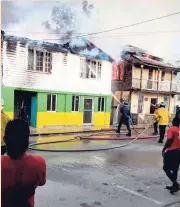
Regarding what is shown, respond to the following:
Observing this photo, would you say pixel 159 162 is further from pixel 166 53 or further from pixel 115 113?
pixel 115 113

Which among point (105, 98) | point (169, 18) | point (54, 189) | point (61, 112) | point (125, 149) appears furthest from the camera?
point (105, 98)

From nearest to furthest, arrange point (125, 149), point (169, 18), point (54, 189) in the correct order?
point (54, 189) < point (169, 18) < point (125, 149)

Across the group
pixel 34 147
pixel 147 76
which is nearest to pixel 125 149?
pixel 34 147

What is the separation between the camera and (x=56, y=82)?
32.8 ft

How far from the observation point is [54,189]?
3588 millimetres

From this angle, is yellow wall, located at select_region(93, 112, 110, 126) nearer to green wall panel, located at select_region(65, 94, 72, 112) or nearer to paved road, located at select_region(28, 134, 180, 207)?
green wall panel, located at select_region(65, 94, 72, 112)

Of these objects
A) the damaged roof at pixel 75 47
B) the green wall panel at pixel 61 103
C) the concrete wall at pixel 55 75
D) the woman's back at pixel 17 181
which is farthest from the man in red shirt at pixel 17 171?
the green wall panel at pixel 61 103

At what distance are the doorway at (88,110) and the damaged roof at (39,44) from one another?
2.30 meters

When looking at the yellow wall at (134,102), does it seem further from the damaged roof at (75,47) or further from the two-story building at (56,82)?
the damaged roof at (75,47)

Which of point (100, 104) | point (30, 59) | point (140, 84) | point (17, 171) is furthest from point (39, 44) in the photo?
point (17, 171)

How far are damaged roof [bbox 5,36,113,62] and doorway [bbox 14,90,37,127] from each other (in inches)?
59.8

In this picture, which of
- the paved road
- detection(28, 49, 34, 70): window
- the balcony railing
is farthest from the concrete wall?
the paved road

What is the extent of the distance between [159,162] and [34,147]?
2.75 meters

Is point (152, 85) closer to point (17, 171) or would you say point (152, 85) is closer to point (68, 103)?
point (68, 103)
